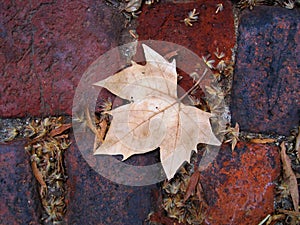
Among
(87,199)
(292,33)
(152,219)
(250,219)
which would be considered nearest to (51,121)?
(87,199)

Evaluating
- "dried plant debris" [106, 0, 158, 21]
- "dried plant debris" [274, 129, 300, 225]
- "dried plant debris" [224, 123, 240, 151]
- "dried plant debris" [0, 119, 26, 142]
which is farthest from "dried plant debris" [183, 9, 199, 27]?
"dried plant debris" [0, 119, 26, 142]

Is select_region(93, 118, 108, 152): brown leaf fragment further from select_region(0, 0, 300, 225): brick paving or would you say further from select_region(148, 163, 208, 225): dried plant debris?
select_region(148, 163, 208, 225): dried plant debris

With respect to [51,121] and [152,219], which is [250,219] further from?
[51,121]

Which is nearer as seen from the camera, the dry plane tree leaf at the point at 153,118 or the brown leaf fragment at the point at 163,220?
the dry plane tree leaf at the point at 153,118

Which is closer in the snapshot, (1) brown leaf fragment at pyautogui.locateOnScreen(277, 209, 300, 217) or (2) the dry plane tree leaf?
(2) the dry plane tree leaf

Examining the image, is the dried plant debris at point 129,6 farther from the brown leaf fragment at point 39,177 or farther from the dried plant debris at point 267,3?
the brown leaf fragment at point 39,177

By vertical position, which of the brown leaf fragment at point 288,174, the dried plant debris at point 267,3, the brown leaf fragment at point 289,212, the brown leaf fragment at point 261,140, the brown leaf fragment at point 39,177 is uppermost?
the dried plant debris at point 267,3

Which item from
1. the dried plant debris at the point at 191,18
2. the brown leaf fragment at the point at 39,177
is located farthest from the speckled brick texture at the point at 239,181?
the brown leaf fragment at the point at 39,177
